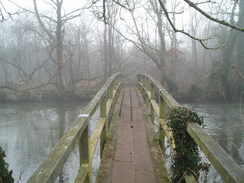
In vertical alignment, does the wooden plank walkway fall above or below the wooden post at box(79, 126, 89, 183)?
below

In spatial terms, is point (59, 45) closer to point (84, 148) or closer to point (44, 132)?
point (44, 132)

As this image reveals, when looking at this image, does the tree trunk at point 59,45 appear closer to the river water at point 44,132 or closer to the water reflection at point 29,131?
the water reflection at point 29,131

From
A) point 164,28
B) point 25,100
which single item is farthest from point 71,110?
point 164,28

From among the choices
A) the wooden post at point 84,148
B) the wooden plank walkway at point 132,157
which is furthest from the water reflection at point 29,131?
the wooden post at point 84,148

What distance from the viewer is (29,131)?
38.8 ft

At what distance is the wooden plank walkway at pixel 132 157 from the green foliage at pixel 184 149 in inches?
18.2

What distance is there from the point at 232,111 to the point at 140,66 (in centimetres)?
1910

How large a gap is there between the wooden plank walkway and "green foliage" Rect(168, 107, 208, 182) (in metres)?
0.46

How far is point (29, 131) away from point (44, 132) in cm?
80

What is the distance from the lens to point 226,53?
1998 cm

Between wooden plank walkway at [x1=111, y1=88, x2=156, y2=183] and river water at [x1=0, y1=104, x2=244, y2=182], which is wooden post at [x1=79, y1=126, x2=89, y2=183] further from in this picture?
river water at [x1=0, y1=104, x2=244, y2=182]

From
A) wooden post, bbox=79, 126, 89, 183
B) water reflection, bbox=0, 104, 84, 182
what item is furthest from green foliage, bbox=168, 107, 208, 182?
water reflection, bbox=0, 104, 84, 182

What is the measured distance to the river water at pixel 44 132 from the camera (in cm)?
799

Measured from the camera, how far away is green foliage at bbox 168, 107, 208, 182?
7.41 ft
